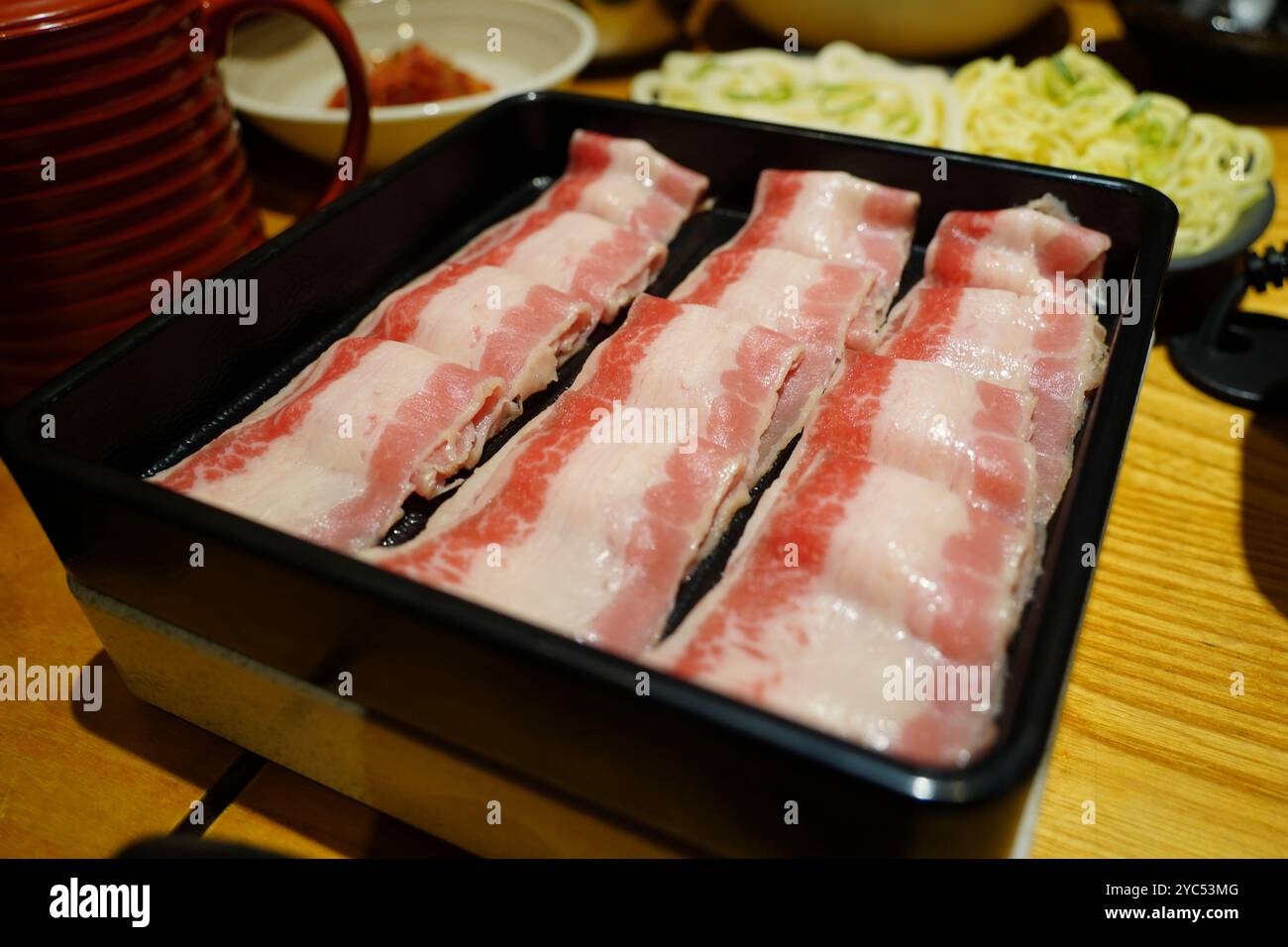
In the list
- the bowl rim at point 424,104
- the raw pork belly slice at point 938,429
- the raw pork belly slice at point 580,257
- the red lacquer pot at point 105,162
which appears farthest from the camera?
the bowl rim at point 424,104

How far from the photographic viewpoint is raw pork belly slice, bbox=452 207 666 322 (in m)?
2.03

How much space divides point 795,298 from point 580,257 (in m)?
0.47

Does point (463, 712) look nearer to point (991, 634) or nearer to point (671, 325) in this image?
point (991, 634)

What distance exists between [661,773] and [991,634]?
496mm

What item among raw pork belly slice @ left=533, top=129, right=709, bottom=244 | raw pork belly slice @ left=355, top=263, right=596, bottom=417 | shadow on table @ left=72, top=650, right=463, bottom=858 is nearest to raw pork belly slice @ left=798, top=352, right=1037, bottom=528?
raw pork belly slice @ left=355, top=263, right=596, bottom=417

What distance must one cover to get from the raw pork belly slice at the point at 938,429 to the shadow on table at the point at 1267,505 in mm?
567

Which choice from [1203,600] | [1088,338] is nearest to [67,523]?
[1088,338]

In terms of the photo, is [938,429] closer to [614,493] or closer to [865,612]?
[865,612]

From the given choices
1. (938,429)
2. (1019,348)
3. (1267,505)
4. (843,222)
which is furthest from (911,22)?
(938,429)

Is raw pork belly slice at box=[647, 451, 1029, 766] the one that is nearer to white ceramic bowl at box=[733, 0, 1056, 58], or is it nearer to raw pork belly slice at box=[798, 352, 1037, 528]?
raw pork belly slice at box=[798, 352, 1037, 528]

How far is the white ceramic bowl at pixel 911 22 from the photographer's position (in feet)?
10.2

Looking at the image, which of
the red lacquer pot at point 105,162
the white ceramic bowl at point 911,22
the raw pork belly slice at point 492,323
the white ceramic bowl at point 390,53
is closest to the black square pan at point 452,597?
the raw pork belly slice at point 492,323

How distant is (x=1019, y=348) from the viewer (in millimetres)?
1803

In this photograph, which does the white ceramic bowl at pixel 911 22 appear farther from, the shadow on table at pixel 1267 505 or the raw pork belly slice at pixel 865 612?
the raw pork belly slice at pixel 865 612
